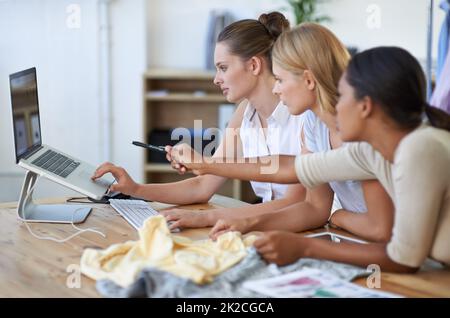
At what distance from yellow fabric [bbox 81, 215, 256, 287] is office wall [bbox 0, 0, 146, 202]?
312 cm

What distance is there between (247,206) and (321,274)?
60 centimetres

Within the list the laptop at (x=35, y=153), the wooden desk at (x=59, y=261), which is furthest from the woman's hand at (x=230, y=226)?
the laptop at (x=35, y=153)

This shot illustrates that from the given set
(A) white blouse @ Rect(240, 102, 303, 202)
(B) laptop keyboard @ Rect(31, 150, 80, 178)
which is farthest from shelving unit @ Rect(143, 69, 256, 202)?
(B) laptop keyboard @ Rect(31, 150, 80, 178)

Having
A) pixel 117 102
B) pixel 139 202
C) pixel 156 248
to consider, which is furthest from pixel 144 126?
pixel 156 248

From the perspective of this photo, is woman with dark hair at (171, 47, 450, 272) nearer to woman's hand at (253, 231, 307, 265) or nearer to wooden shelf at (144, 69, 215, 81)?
woman's hand at (253, 231, 307, 265)

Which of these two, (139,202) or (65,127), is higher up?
(139,202)

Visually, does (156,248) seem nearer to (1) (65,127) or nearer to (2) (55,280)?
(2) (55,280)

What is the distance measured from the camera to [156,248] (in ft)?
4.68

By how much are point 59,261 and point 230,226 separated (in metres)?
0.40

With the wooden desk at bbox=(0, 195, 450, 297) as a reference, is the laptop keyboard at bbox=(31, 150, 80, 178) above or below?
above

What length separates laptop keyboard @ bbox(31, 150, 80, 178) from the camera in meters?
1.86

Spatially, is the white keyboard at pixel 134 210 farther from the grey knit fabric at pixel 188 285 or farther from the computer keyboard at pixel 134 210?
the grey knit fabric at pixel 188 285

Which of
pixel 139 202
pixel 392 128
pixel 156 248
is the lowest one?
pixel 139 202

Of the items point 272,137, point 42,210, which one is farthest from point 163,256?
point 272,137
